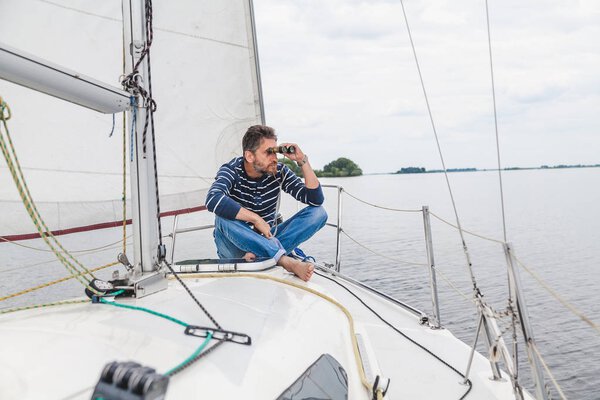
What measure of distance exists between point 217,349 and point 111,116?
110 inches

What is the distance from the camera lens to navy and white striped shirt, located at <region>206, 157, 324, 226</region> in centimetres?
338

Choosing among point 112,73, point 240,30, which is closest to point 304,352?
point 112,73

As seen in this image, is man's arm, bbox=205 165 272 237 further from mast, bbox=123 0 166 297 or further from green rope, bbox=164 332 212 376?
green rope, bbox=164 332 212 376

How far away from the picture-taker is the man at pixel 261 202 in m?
2.99

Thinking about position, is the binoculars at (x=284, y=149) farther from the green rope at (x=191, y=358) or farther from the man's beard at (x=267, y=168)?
the green rope at (x=191, y=358)

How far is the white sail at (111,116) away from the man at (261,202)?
2.79 feet

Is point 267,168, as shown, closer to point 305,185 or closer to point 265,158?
point 265,158

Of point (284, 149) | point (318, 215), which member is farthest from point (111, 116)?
point (318, 215)

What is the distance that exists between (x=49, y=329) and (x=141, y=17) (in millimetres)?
1494

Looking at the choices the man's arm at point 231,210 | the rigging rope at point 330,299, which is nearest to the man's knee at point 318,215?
the man's arm at point 231,210

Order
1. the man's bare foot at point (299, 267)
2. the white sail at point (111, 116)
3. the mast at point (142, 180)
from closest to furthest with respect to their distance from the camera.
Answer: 1. the mast at point (142, 180)
2. the man's bare foot at point (299, 267)
3. the white sail at point (111, 116)

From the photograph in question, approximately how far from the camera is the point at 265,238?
3.04 meters

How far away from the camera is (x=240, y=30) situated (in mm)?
4484

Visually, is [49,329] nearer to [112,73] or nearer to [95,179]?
[95,179]
